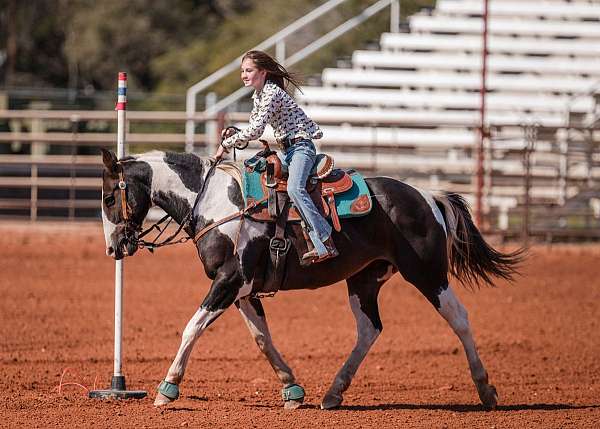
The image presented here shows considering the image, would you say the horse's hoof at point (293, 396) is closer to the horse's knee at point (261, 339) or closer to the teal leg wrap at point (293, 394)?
the teal leg wrap at point (293, 394)

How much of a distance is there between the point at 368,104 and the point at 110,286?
39.2 feet

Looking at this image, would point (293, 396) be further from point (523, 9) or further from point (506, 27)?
point (523, 9)

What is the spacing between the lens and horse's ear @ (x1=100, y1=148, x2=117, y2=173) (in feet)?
24.4

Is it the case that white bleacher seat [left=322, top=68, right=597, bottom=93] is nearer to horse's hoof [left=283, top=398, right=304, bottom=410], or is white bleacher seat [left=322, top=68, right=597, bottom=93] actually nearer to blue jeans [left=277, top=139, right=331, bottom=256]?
blue jeans [left=277, top=139, right=331, bottom=256]

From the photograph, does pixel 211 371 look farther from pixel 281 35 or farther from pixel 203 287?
pixel 281 35

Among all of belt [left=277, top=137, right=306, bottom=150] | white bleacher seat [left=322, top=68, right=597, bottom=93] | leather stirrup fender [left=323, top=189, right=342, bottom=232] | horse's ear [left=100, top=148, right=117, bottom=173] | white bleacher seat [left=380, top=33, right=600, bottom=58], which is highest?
white bleacher seat [left=380, top=33, right=600, bottom=58]

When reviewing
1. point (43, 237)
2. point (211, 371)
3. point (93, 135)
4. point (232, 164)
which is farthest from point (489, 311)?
point (93, 135)

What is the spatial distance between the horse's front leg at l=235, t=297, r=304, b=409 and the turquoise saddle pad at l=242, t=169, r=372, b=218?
2.62 ft

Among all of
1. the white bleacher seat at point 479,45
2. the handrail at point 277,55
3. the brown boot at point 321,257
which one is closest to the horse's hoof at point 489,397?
the brown boot at point 321,257

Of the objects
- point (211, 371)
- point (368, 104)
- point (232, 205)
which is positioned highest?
point (368, 104)

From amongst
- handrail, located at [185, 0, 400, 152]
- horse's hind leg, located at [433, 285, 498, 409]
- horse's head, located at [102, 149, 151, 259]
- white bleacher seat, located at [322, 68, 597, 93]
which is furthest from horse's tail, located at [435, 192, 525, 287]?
white bleacher seat, located at [322, 68, 597, 93]

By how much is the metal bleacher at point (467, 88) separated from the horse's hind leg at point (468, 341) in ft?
43.4

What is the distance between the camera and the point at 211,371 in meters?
9.34

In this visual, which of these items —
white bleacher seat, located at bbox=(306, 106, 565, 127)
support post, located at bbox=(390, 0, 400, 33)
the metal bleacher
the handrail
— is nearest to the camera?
the metal bleacher
